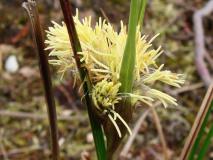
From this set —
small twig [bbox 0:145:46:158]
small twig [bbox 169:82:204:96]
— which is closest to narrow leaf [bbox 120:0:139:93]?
small twig [bbox 0:145:46:158]

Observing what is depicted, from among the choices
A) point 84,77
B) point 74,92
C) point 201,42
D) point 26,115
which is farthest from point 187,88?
point 84,77

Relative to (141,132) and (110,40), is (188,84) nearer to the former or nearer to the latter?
(141,132)

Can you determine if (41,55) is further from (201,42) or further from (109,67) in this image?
(201,42)

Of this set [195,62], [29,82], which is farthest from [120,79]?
[195,62]

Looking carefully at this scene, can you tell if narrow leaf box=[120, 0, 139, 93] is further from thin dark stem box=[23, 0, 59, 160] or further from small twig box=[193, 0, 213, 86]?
small twig box=[193, 0, 213, 86]

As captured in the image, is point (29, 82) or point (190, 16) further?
point (190, 16)
